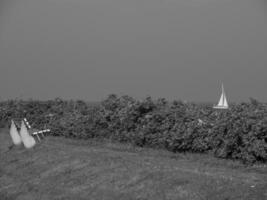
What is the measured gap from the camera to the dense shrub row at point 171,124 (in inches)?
566

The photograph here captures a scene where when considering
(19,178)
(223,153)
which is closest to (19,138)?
(19,178)

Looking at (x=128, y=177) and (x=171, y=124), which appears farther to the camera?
(x=171, y=124)

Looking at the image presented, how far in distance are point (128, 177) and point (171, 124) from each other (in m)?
5.31

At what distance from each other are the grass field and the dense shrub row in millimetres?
376

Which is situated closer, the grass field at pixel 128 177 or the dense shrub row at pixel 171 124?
the grass field at pixel 128 177

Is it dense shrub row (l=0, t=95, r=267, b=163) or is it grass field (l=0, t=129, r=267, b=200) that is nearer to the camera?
grass field (l=0, t=129, r=267, b=200)

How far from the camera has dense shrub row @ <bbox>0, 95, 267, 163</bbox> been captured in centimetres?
1437

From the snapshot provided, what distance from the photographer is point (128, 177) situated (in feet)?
43.5

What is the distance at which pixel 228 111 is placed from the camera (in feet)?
51.9

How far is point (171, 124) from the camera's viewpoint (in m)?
18.3

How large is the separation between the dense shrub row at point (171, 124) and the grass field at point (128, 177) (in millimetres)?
376

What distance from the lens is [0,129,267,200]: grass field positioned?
11008 millimetres

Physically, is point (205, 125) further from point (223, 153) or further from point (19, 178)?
point (19, 178)

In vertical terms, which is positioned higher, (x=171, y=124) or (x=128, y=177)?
(x=171, y=124)
